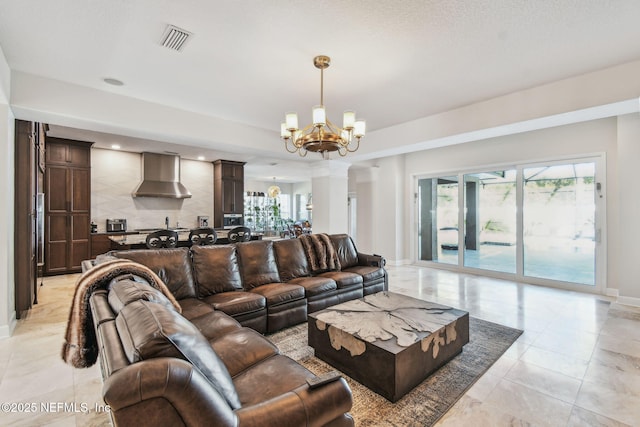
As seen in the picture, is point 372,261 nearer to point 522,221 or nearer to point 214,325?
point 214,325

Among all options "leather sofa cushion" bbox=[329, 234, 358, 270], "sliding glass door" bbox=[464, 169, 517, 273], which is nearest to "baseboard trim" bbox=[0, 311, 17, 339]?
"leather sofa cushion" bbox=[329, 234, 358, 270]

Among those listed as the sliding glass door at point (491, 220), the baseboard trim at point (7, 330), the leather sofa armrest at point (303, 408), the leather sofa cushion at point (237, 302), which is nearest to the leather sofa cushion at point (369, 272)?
the leather sofa cushion at point (237, 302)

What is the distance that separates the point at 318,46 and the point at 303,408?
2.74 meters

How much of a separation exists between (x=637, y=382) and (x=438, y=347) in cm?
150

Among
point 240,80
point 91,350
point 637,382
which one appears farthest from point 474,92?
point 91,350

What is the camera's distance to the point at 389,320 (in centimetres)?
254

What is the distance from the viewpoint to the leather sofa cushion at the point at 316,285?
3455mm

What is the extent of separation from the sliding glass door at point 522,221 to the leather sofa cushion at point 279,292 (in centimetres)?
445

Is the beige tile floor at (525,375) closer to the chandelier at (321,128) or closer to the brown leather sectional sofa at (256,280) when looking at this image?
the brown leather sectional sofa at (256,280)

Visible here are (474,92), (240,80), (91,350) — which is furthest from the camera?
(474,92)

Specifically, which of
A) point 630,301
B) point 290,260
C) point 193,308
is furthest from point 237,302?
point 630,301

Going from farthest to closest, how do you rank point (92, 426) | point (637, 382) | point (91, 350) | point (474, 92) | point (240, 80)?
point (474, 92) → point (240, 80) → point (637, 382) → point (92, 426) → point (91, 350)

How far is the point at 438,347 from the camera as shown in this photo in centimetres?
238

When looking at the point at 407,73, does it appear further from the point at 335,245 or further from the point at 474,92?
the point at 335,245
